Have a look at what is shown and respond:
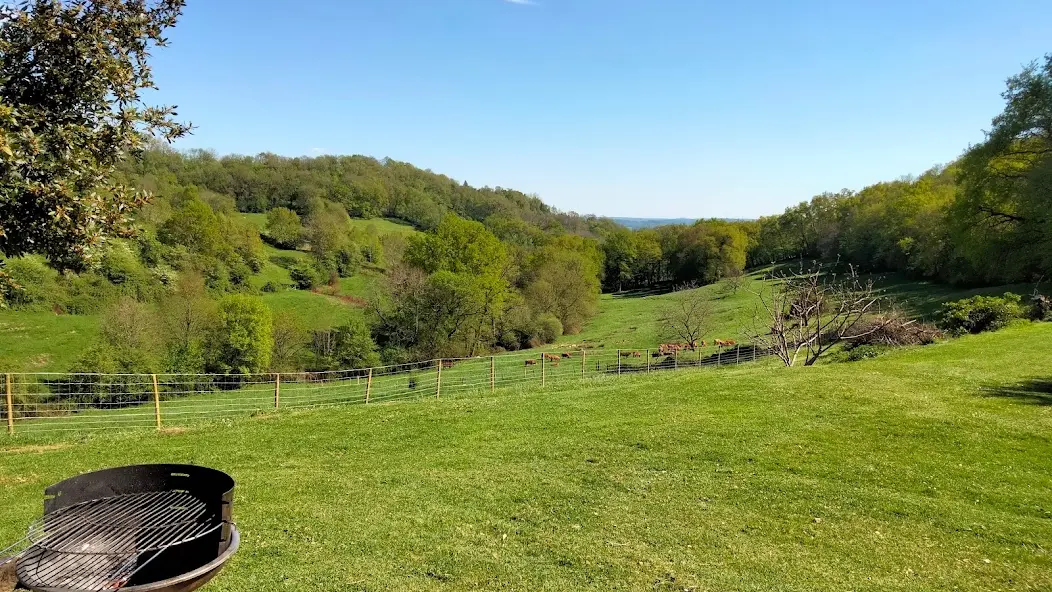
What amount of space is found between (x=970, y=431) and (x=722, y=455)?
4.19 m

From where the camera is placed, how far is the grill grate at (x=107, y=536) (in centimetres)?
262

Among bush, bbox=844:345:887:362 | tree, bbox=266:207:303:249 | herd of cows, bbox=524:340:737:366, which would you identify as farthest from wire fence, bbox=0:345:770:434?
tree, bbox=266:207:303:249

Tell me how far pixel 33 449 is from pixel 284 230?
199 ft

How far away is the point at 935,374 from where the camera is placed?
1336 cm

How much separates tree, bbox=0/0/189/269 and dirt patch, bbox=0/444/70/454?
8395mm

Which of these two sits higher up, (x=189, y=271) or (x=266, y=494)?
(x=189, y=271)

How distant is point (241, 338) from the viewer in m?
33.2

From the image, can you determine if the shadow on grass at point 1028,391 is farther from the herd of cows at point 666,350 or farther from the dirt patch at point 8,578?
the herd of cows at point 666,350

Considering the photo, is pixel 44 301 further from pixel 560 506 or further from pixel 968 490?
pixel 968 490

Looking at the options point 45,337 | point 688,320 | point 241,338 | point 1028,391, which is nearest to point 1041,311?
point 1028,391

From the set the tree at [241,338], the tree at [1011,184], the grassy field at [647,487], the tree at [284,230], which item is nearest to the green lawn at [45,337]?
the tree at [241,338]

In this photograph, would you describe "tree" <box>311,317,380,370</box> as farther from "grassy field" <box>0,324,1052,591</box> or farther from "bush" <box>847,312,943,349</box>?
"bush" <box>847,312,943,349</box>

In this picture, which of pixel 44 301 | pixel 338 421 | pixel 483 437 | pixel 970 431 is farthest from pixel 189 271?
pixel 970 431

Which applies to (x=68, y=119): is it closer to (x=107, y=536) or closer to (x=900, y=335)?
(x=107, y=536)
